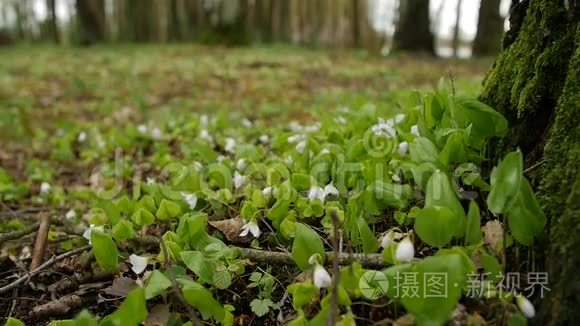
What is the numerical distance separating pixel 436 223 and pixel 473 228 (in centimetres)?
12

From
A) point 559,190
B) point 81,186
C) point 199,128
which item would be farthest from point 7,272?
point 199,128

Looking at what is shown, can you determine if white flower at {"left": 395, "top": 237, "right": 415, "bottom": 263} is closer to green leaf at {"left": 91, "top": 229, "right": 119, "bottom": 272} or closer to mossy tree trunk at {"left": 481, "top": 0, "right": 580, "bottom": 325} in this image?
mossy tree trunk at {"left": 481, "top": 0, "right": 580, "bottom": 325}

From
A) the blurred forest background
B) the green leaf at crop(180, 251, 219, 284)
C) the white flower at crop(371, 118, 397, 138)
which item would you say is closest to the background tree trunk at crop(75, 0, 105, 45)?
the blurred forest background

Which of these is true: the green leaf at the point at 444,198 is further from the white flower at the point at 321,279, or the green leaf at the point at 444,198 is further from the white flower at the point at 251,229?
the white flower at the point at 251,229

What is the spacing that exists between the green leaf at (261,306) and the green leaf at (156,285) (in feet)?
0.98

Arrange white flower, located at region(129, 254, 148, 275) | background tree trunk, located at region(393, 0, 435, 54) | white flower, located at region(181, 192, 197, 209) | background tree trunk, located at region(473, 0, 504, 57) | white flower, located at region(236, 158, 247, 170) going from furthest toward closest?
background tree trunk, located at region(473, 0, 504, 57), background tree trunk, located at region(393, 0, 435, 54), white flower, located at region(236, 158, 247, 170), white flower, located at region(181, 192, 197, 209), white flower, located at region(129, 254, 148, 275)

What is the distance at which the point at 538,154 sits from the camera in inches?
72.8

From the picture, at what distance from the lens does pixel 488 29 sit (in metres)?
13.7

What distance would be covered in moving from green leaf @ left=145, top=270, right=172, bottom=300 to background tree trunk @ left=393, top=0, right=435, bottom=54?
1233cm

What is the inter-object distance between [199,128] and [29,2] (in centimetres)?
2130

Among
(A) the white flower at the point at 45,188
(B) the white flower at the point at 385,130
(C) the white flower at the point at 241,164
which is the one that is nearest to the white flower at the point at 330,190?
(B) the white flower at the point at 385,130

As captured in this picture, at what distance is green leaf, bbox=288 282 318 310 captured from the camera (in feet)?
4.77

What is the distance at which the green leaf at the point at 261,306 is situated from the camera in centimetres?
169

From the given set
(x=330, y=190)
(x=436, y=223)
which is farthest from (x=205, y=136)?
(x=436, y=223)
